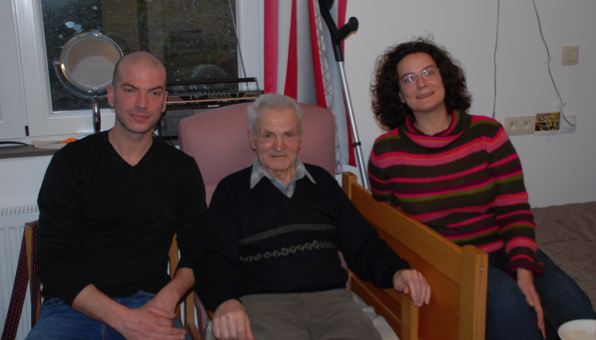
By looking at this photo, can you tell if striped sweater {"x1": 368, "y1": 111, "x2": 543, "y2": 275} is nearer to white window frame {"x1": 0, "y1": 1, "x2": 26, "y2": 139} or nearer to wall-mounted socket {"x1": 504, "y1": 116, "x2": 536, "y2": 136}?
wall-mounted socket {"x1": 504, "y1": 116, "x2": 536, "y2": 136}

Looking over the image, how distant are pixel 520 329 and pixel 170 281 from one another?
3.40 feet

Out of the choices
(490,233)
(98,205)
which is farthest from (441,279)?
(98,205)

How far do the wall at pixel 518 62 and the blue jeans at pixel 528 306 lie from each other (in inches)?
47.0

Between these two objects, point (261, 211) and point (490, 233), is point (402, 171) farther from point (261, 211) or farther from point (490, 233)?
point (261, 211)

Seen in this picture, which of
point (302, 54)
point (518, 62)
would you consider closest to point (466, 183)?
point (302, 54)

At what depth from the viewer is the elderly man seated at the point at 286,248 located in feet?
4.42

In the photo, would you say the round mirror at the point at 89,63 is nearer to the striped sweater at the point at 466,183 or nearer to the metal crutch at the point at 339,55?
the metal crutch at the point at 339,55

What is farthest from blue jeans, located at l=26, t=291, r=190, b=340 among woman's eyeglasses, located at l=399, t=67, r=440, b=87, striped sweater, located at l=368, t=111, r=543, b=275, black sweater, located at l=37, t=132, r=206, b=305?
woman's eyeglasses, located at l=399, t=67, r=440, b=87

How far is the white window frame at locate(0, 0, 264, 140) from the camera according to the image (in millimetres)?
1942

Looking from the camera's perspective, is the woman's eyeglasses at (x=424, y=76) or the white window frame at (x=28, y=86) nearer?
the woman's eyeglasses at (x=424, y=76)

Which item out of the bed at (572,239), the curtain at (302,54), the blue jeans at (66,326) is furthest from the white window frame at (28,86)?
the bed at (572,239)

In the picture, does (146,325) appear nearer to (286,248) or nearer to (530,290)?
(286,248)

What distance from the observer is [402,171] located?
5.18ft

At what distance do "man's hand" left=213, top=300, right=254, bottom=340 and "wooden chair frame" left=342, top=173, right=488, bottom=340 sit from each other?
1.52ft
